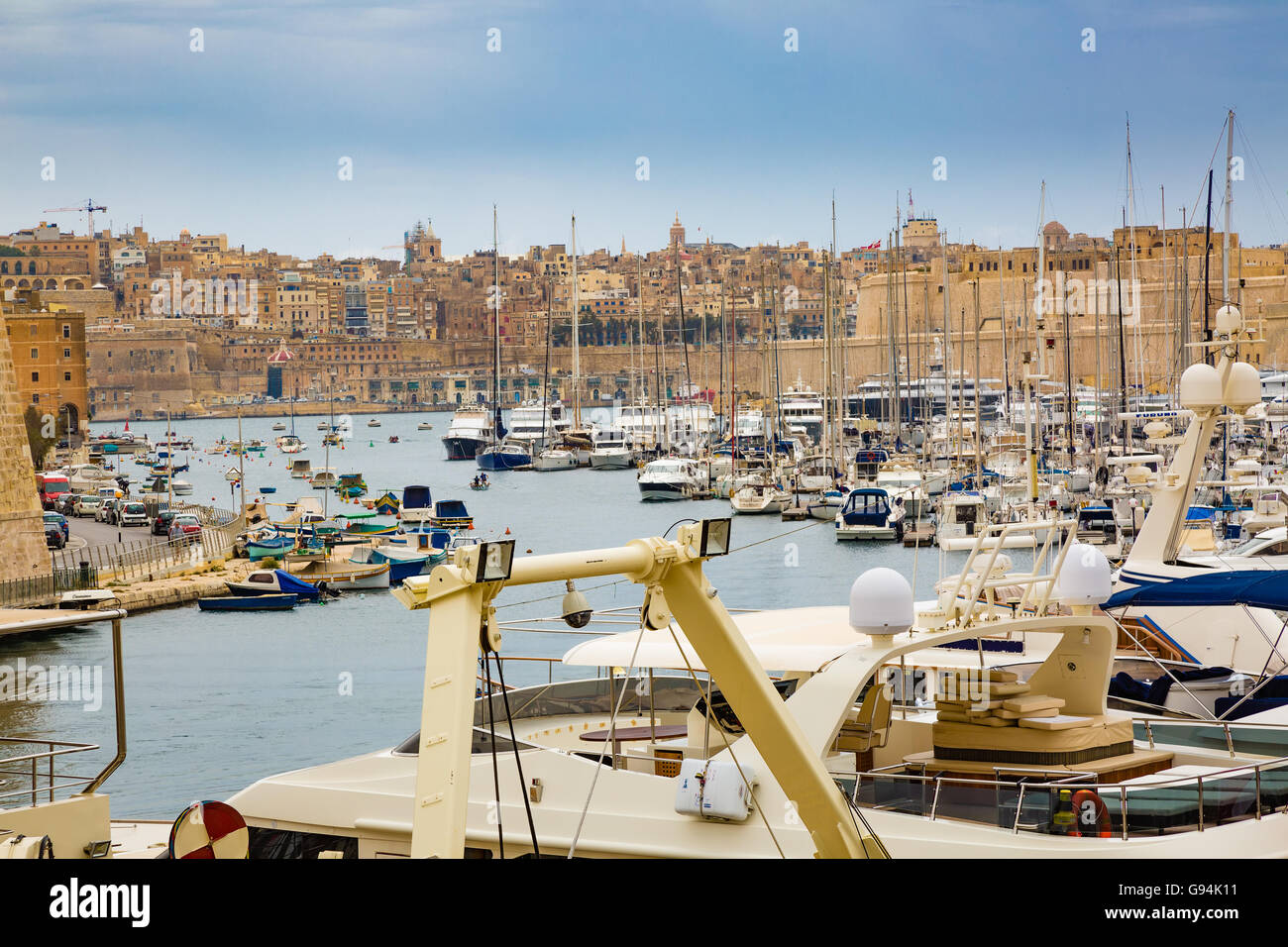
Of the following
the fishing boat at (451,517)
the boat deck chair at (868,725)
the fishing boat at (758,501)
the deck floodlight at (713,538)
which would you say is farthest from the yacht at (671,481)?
the deck floodlight at (713,538)

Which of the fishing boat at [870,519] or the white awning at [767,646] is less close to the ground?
the white awning at [767,646]

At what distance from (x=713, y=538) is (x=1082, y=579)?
9.80ft

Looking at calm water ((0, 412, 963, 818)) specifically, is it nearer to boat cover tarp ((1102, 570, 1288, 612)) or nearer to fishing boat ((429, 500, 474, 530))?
fishing boat ((429, 500, 474, 530))

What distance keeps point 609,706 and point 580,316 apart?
132m

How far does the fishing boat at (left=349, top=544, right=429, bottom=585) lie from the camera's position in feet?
90.7

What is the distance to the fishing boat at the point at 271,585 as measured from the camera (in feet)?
85.8

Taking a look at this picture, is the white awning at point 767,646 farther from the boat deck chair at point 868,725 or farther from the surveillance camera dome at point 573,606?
the surveillance camera dome at point 573,606

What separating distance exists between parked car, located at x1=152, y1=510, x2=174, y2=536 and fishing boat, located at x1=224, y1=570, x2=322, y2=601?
8149 millimetres

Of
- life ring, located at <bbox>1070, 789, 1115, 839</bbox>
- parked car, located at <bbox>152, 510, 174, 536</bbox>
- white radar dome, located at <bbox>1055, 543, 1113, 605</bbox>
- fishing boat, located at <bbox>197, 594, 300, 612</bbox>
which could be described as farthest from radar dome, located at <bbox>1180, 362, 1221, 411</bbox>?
parked car, located at <bbox>152, 510, 174, 536</bbox>

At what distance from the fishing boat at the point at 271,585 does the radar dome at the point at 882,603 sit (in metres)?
22.1

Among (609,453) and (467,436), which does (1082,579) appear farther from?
(467,436)
